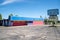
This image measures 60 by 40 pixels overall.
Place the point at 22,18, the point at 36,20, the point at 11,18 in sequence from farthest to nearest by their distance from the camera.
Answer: the point at 36,20 < the point at 22,18 < the point at 11,18

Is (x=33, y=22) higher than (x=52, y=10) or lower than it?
lower

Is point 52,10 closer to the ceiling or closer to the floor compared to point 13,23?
closer to the ceiling

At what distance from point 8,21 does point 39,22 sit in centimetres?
2880

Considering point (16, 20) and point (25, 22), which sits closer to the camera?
point (16, 20)

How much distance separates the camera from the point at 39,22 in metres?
84.0

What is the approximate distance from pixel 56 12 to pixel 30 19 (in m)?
29.3

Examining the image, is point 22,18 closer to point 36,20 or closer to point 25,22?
point 25,22

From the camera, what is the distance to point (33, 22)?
7588 cm

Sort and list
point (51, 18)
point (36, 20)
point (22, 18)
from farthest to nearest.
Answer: point (51, 18), point (36, 20), point (22, 18)

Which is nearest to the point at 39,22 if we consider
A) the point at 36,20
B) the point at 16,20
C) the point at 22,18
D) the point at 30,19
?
the point at 36,20

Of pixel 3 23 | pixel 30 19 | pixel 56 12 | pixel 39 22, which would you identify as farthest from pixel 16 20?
pixel 56 12

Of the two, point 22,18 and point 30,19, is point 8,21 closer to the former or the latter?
point 22,18

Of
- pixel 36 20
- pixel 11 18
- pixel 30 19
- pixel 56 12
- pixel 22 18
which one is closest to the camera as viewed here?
pixel 11 18

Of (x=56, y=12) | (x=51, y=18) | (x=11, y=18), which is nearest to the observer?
(x=11, y=18)
